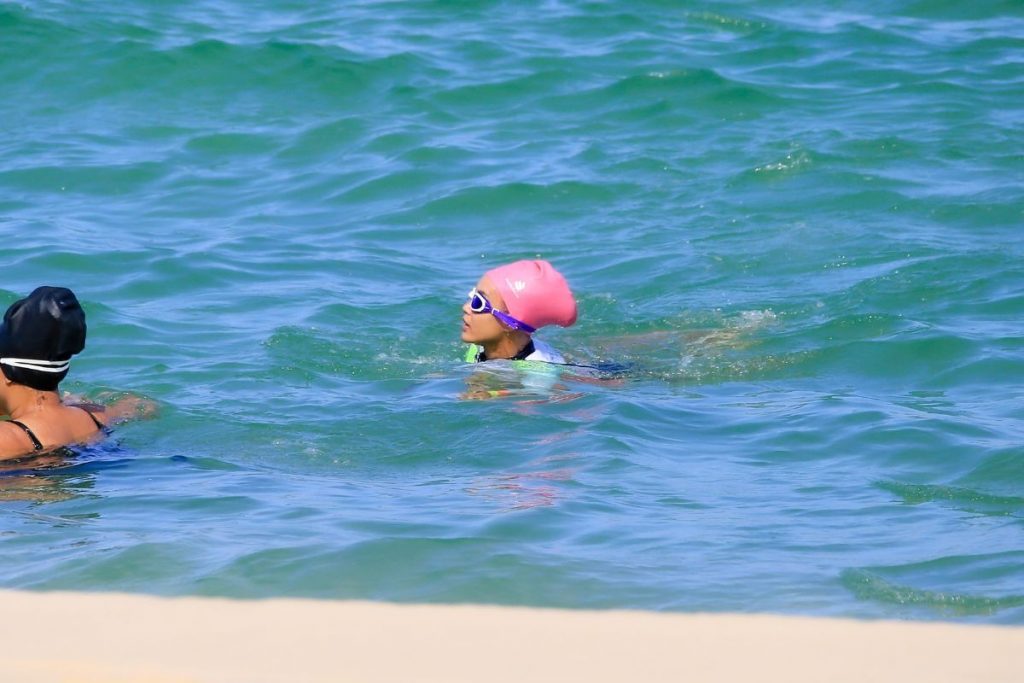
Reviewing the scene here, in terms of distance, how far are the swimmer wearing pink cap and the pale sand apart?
3952 millimetres

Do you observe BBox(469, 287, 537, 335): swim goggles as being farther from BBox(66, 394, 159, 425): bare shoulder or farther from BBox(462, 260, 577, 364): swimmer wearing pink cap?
BBox(66, 394, 159, 425): bare shoulder

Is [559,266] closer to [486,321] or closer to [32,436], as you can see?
[486,321]

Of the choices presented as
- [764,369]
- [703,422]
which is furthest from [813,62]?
[703,422]

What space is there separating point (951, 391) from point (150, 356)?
4750 millimetres

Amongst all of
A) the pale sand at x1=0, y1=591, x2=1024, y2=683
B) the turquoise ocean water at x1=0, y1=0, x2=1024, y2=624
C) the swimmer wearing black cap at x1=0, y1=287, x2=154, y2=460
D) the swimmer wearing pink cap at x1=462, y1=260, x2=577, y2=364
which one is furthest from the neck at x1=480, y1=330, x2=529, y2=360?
the pale sand at x1=0, y1=591, x2=1024, y2=683

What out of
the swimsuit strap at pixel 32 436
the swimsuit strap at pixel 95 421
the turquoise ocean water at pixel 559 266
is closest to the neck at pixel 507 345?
the turquoise ocean water at pixel 559 266

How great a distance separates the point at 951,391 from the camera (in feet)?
26.6

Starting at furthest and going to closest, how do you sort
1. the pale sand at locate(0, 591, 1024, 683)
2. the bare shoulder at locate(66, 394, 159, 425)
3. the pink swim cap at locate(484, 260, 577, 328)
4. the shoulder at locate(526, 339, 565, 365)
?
the shoulder at locate(526, 339, 565, 365)
the pink swim cap at locate(484, 260, 577, 328)
the bare shoulder at locate(66, 394, 159, 425)
the pale sand at locate(0, 591, 1024, 683)

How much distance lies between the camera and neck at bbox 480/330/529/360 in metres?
8.48

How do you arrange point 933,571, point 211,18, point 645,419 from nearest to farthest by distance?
point 933,571, point 645,419, point 211,18

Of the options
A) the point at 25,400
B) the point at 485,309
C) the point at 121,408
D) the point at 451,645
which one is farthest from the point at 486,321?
the point at 451,645

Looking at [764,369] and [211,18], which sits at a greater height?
[211,18]

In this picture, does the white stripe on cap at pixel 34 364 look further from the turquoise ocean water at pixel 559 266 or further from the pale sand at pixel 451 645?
the pale sand at pixel 451 645

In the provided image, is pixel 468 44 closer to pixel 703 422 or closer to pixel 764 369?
pixel 764 369
